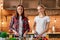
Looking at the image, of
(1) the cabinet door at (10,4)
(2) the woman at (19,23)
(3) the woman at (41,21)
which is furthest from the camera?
(1) the cabinet door at (10,4)

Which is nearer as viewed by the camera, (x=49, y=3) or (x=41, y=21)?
(x=41, y=21)

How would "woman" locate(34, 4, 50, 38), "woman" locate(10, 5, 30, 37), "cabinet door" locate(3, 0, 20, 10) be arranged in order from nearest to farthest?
"woman" locate(10, 5, 30, 37)
"woman" locate(34, 4, 50, 38)
"cabinet door" locate(3, 0, 20, 10)

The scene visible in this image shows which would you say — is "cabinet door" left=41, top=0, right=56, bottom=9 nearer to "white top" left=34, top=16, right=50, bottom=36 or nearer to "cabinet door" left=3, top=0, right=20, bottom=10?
"cabinet door" left=3, top=0, right=20, bottom=10

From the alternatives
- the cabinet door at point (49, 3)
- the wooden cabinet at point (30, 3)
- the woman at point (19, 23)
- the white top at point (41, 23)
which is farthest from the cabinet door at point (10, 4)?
the woman at point (19, 23)

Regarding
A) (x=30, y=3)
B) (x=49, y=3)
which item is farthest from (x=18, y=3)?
(x=49, y=3)

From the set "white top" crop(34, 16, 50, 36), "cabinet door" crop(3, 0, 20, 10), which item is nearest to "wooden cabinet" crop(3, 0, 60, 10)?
"cabinet door" crop(3, 0, 20, 10)

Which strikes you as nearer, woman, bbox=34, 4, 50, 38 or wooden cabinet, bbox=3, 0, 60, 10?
woman, bbox=34, 4, 50, 38

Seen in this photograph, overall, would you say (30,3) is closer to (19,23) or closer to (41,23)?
→ (41,23)

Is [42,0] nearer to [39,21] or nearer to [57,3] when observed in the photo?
[57,3]

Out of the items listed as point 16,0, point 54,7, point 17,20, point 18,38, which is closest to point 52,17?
point 54,7

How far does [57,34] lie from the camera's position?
206 inches

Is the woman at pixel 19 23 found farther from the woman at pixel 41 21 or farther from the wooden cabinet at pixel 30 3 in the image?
the wooden cabinet at pixel 30 3

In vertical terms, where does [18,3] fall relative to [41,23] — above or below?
above

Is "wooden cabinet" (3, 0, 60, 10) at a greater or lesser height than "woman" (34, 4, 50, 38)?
greater
